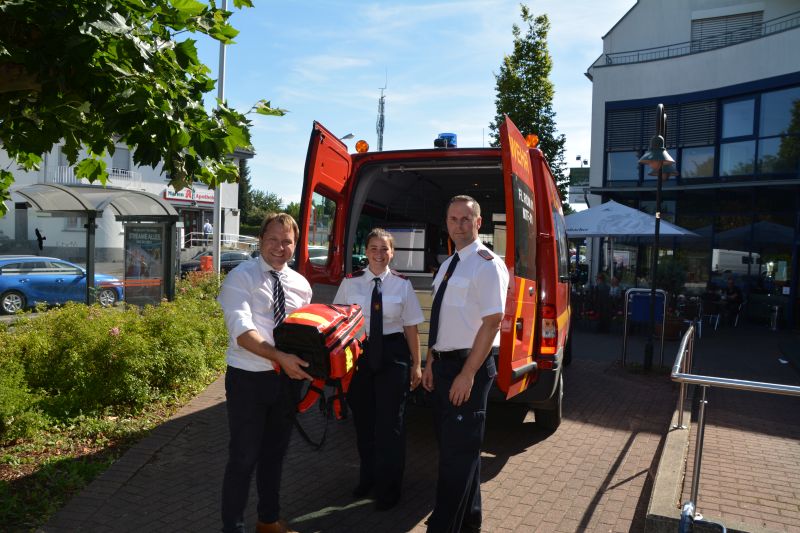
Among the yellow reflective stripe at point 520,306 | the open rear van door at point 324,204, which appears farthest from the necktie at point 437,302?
the open rear van door at point 324,204

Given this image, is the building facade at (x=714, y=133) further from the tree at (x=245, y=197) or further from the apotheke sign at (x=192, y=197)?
the tree at (x=245, y=197)

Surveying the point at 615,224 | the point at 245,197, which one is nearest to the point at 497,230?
the point at 615,224

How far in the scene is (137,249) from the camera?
10.4 metres

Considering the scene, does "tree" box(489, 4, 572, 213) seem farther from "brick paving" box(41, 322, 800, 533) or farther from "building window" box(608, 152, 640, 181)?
"brick paving" box(41, 322, 800, 533)

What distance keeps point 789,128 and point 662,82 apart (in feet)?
11.7

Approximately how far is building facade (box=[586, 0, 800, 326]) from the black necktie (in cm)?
1381

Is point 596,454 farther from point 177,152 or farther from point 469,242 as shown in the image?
point 177,152

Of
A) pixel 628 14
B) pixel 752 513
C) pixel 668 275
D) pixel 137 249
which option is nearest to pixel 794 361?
pixel 668 275

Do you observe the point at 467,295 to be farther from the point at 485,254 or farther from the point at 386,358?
the point at 386,358

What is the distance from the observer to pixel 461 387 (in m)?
3.28

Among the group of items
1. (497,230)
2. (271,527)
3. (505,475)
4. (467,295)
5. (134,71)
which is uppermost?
(134,71)

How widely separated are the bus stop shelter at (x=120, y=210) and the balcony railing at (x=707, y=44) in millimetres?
13278

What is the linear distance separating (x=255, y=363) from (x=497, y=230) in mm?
4891

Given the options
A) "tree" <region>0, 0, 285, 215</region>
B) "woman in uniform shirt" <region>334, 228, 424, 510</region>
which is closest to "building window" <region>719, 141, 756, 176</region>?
"woman in uniform shirt" <region>334, 228, 424, 510</region>
